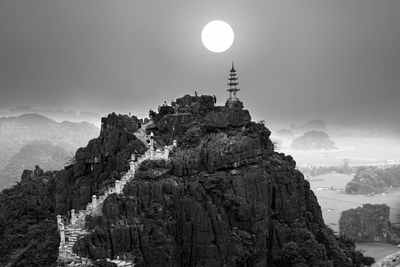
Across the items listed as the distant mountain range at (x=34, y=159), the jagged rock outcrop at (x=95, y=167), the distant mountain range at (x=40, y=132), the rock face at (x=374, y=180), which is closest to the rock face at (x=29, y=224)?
the jagged rock outcrop at (x=95, y=167)

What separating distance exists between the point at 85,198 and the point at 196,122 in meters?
14.2

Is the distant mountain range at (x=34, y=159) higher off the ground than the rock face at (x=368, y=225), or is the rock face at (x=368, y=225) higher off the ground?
the distant mountain range at (x=34, y=159)

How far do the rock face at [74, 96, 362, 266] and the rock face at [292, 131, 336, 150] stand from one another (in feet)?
342

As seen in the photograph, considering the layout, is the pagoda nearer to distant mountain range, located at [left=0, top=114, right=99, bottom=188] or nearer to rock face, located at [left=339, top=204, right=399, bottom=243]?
rock face, located at [left=339, top=204, right=399, bottom=243]

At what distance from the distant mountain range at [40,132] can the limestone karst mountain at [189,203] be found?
81265 millimetres

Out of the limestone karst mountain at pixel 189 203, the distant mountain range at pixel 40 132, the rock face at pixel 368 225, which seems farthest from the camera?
the distant mountain range at pixel 40 132

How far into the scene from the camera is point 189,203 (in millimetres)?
39094

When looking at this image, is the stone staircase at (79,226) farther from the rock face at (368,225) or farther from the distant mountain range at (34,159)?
the distant mountain range at (34,159)

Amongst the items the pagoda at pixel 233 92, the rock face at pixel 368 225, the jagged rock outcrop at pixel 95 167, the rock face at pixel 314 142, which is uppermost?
the rock face at pixel 314 142

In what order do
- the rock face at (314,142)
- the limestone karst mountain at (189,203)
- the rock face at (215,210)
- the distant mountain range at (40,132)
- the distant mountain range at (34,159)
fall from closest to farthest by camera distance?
the rock face at (215,210) → the limestone karst mountain at (189,203) → the distant mountain range at (34,159) → the distant mountain range at (40,132) → the rock face at (314,142)

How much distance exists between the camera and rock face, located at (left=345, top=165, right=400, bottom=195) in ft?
310

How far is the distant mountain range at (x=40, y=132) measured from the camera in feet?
424

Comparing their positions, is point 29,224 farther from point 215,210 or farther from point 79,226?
point 215,210

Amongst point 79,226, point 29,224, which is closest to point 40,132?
point 29,224
